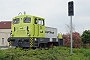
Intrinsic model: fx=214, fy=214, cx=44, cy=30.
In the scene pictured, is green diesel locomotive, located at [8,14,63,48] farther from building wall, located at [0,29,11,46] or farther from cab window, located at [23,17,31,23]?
building wall, located at [0,29,11,46]

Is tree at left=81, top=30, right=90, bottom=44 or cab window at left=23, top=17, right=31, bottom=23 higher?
cab window at left=23, top=17, right=31, bottom=23

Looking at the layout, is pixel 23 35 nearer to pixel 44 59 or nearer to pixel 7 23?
pixel 44 59

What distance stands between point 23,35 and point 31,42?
1.61m

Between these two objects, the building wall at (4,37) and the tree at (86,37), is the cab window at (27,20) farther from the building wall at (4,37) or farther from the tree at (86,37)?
the building wall at (4,37)

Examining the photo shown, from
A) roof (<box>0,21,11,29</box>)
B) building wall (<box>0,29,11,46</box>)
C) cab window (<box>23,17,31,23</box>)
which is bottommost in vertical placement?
building wall (<box>0,29,11,46</box>)

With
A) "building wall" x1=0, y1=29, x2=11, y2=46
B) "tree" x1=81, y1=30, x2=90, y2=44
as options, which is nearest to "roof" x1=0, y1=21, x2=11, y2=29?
"building wall" x1=0, y1=29, x2=11, y2=46

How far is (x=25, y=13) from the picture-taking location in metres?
19.3

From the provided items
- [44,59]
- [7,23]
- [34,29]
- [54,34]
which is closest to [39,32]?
[34,29]

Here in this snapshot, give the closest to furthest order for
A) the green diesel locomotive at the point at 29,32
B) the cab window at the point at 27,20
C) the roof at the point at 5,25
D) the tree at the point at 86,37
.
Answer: the green diesel locomotive at the point at 29,32
the cab window at the point at 27,20
the tree at the point at 86,37
the roof at the point at 5,25

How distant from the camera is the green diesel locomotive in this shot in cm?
1750

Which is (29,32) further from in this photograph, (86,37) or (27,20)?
(86,37)

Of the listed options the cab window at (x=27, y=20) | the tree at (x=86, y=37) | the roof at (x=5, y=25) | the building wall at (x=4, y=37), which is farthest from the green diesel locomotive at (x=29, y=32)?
the roof at (x=5, y=25)

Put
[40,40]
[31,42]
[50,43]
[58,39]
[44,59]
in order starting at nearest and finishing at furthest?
[44,59] → [31,42] → [40,40] → [50,43] → [58,39]

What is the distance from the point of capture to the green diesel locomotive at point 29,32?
57.4 feet
